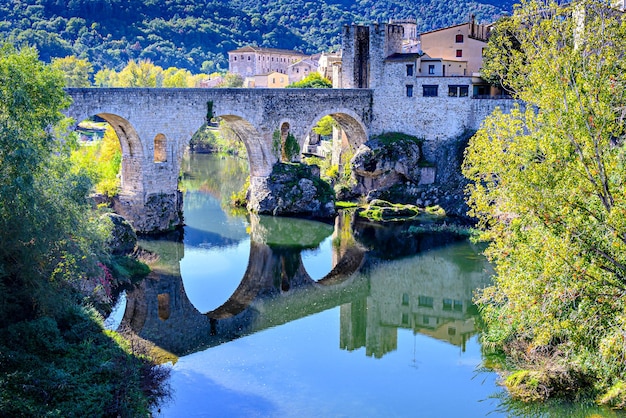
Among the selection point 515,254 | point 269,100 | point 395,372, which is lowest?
point 395,372

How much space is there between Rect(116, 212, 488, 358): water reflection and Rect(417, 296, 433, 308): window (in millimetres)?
30

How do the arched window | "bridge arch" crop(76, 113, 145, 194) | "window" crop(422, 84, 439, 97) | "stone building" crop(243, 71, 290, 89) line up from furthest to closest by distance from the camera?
"stone building" crop(243, 71, 290, 89) < "window" crop(422, 84, 439, 97) < the arched window < "bridge arch" crop(76, 113, 145, 194)

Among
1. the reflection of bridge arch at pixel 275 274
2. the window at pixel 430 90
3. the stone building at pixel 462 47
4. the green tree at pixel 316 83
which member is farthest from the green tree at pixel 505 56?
the green tree at pixel 316 83

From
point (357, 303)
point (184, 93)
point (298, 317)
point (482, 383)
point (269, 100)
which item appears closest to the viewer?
point (482, 383)

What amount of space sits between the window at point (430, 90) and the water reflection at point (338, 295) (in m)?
8.75

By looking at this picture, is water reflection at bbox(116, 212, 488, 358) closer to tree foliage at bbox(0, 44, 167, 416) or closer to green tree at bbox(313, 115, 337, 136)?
tree foliage at bbox(0, 44, 167, 416)

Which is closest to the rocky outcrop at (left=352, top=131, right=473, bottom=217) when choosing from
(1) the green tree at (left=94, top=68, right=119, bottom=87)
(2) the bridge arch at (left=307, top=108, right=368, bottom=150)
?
(2) the bridge arch at (left=307, top=108, right=368, bottom=150)

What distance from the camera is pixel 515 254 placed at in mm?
16312

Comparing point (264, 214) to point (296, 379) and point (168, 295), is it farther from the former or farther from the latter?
point (296, 379)

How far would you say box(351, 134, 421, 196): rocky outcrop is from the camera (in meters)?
36.1

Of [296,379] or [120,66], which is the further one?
[120,66]

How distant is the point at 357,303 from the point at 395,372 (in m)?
5.30

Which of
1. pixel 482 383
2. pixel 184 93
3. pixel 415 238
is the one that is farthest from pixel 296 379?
pixel 184 93

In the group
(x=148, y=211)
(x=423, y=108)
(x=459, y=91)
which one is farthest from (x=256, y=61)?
(x=148, y=211)
